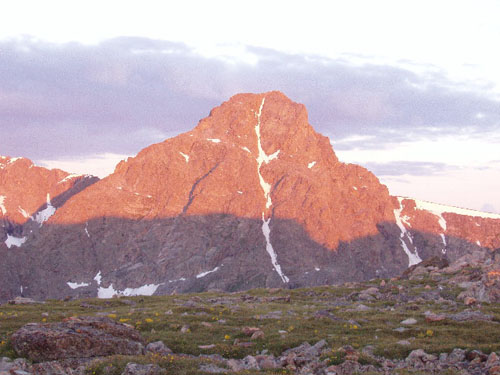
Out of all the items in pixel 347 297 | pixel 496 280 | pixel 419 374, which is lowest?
pixel 347 297

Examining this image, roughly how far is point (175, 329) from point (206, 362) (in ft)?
45.3

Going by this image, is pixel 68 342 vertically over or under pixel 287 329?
over

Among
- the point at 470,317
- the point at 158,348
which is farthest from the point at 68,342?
the point at 470,317

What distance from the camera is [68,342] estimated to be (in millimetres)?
29094

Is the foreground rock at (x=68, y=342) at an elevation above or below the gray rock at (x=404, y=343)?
above

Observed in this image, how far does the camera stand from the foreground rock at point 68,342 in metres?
28.8

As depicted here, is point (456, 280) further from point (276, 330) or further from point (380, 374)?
point (380, 374)

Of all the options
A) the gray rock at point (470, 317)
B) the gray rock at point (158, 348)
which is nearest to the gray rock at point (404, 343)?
the gray rock at point (470, 317)

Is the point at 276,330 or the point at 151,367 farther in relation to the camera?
the point at 276,330

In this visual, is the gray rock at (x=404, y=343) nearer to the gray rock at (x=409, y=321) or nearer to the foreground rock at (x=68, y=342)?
the gray rock at (x=409, y=321)

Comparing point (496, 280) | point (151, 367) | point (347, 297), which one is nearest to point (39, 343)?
point (151, 367)

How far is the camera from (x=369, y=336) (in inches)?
1422

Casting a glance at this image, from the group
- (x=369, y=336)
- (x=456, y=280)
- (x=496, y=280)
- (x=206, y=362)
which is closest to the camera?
(x=206, y=362)

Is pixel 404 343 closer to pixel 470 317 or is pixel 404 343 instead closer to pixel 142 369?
pixel 470 317
